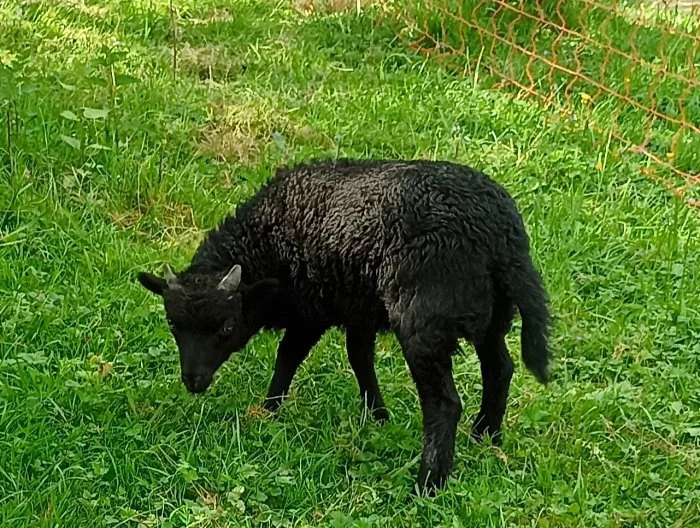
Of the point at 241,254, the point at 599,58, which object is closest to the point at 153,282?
the point at 241,254

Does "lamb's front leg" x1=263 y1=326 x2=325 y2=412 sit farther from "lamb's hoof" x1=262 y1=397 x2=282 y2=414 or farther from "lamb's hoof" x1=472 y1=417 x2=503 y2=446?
"lamb's hoof" x1=472 y1=417 x2=503 y2=446

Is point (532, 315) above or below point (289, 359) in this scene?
above

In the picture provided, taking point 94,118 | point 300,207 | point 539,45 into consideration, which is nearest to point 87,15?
point 94,118

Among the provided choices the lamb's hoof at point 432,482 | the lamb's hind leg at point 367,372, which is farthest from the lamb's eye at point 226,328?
the lamb's hoof at point 432,482

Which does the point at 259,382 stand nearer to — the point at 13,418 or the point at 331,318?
the point at 331,318

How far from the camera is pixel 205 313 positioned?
3.78 metres

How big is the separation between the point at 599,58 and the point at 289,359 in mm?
3907

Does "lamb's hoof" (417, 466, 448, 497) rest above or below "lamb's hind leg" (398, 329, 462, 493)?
below

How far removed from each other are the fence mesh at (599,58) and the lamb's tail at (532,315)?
8.33 ft

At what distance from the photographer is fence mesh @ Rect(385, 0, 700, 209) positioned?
243 inches

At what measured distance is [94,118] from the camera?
540 cm

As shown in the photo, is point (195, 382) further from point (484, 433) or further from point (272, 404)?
point (484, 433)

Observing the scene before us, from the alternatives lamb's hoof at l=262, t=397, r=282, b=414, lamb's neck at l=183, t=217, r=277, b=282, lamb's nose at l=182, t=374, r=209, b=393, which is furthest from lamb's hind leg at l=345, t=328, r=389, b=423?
lamb's nose at l=182, t=374, r=209, b=393

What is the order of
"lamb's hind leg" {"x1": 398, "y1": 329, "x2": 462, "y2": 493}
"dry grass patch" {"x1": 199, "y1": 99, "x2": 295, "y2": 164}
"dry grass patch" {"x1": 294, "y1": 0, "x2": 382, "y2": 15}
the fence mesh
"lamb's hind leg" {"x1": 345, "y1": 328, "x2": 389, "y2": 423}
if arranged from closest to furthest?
"lamb's hind leg" {"x1": 398, "y1": 329, "x2": 462, "y2": 493}, "lamb's hind leg" {"x1": 345, "y1": 328, "x2": 389, "y2": 423}, "dry grass patch" {"x1": 199, "y1": 99, "x2": 295, "y2": 164}, the fence mesh, "dry grass patch" {"x1": 294, "y1": 0, "x2": 382, "y2": 15}
